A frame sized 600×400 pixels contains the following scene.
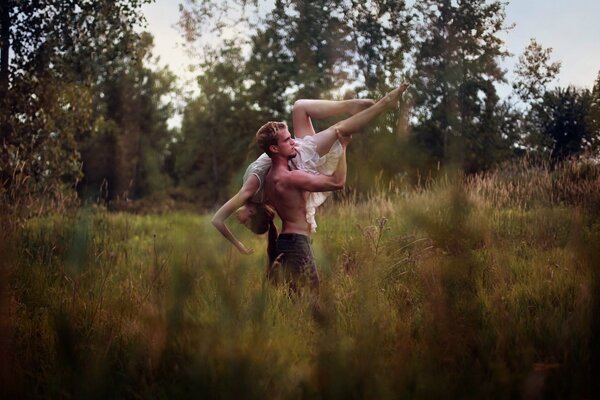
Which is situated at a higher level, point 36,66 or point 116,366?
point 36,66

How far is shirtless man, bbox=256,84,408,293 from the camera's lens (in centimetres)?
442

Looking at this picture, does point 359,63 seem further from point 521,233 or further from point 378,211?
point 521,233

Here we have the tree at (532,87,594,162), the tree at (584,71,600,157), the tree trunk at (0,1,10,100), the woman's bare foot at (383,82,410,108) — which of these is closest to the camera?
the woman's bare foot at (383,82,410,108)

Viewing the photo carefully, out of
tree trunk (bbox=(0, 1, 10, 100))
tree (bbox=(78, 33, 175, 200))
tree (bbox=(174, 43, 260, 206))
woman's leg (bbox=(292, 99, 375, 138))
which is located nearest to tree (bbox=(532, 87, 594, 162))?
tree (bbox=(174, 43, 260, 206))

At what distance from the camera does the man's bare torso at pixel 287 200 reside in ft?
14.9

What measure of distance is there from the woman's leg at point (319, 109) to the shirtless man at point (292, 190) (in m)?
0.21

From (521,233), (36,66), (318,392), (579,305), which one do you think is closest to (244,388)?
(318,392)

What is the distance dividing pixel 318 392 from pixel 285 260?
2.09 m

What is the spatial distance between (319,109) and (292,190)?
0.78 m

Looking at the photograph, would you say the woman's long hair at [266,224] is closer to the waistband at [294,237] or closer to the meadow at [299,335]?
the waistband at [294,237]

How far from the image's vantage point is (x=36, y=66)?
1358cm

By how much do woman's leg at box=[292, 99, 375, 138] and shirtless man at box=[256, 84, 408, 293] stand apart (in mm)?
205

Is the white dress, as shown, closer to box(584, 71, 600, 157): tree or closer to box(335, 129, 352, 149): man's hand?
box(335, 129, 352, 149): man's hand

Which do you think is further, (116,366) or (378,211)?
(378,211)
